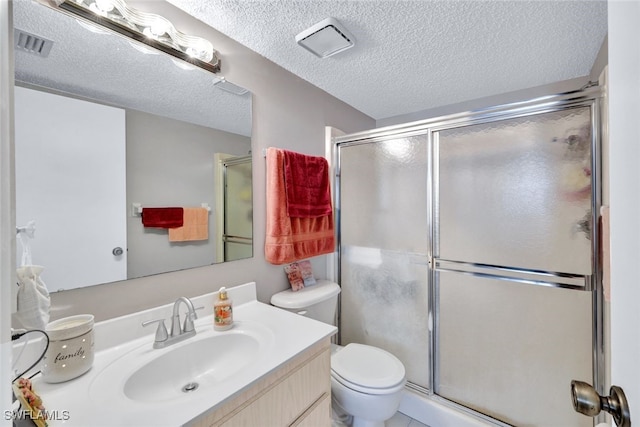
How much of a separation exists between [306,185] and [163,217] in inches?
32.3

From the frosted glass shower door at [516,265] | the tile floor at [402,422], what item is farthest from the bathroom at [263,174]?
the tile floor at [402,422]

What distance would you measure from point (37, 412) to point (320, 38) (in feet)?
5.25

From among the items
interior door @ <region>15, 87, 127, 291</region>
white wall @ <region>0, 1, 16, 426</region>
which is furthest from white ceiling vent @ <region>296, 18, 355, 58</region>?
white wall @ <region>0, 1, 16, 426</region>

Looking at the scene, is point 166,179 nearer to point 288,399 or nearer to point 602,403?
point 288,399

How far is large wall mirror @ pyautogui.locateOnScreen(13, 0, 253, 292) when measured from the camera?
811mm

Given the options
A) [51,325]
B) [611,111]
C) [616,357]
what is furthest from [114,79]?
[616,357]

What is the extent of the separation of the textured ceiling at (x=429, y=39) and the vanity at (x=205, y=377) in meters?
1.30

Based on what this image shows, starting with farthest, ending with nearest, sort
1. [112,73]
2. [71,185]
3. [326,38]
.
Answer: [326,38]
[112,73]
[71,185]

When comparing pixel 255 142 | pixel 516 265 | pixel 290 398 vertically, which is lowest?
pixel 290 398

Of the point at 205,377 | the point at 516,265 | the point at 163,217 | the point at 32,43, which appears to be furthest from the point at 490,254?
the point at 32,43

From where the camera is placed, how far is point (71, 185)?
86 centimetres

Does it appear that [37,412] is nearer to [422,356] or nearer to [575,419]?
[422,356]

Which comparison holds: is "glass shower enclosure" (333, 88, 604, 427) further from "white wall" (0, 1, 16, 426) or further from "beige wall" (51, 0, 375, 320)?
"white wall" (0, 1, 16, 426)

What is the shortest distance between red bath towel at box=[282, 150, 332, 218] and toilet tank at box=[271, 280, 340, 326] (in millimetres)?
464
